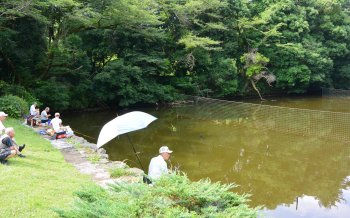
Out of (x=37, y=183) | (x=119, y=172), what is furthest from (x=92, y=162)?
(x=37, y=183)

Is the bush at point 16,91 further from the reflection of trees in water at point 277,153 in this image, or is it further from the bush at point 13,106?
the reflection of trees in water at point 277,153

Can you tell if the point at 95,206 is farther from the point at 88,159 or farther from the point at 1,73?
the point at 1,73

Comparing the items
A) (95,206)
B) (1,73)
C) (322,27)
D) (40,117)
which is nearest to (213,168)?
(40,117)

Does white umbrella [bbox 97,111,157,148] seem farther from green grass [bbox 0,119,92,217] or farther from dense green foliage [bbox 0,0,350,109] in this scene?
dense green foliage [bbox 0,0,350,109]

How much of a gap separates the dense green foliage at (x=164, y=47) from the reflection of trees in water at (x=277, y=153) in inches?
193

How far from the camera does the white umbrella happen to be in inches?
336

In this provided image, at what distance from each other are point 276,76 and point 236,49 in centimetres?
423

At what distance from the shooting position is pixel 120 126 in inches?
350

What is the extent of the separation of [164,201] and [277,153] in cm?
1140

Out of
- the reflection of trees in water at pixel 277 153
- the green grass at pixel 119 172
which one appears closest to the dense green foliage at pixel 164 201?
the green grass at pixel 119 172

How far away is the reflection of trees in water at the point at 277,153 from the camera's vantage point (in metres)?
11.1

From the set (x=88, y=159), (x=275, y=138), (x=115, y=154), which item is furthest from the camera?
(x=275, y=138)

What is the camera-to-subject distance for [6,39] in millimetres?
17766

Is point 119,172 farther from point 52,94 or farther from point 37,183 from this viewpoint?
point 52,94
